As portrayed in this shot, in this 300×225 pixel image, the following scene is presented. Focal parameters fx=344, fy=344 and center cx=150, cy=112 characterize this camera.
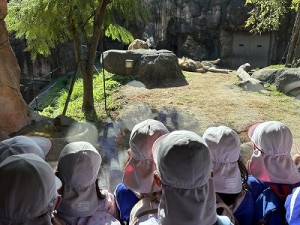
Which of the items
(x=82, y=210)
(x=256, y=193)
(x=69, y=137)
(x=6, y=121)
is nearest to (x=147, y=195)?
(x=82, y=210)

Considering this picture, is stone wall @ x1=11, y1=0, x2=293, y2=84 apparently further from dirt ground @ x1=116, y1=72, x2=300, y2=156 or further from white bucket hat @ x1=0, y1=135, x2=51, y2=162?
white bucket hat @ x1=0, y1=135, x2=51, y2=162

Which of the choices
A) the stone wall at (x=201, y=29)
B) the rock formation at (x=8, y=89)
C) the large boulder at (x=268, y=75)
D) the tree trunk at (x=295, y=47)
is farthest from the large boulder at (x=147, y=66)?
the stone wall at (x=201, y=29)

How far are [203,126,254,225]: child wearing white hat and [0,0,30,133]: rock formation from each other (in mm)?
4464

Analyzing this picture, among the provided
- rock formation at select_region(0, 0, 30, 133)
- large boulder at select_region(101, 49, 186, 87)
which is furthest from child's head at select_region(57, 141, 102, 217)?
large boulder at select_region(101, 49, 186, 87)

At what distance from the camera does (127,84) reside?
9.46m

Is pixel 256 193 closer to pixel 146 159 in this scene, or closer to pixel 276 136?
pixel 276 136

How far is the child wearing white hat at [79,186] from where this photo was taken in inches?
57.5

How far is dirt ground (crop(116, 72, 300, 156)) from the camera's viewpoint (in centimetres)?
644

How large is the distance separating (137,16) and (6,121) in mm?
3210

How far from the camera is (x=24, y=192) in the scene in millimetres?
1096

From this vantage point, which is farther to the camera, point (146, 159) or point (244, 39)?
point (244, 39)

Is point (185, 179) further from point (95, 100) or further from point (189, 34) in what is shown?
point (189, 34)

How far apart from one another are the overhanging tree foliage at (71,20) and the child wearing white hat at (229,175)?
5.09 metres

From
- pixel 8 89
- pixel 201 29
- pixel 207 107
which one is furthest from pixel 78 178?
pixel 201 29
